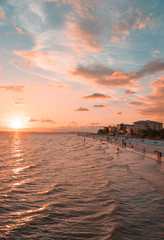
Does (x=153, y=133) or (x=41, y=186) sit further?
(x=153, y=133)

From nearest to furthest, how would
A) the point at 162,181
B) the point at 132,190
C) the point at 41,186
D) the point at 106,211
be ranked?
the point at 106,211 < the point at 132,190 < the point at 41,186 < the point at 162,181

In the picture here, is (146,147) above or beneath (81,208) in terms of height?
beneath

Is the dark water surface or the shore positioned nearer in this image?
the dark water surface

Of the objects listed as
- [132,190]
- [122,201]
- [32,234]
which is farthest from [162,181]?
[32,234]

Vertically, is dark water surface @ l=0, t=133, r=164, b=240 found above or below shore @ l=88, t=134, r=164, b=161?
above

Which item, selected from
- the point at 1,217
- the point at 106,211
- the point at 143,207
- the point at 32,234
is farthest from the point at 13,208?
the point at 143,207

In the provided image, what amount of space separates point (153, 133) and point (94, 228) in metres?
155

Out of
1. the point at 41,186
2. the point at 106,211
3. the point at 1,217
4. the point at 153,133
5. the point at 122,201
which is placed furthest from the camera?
the point at 153,133

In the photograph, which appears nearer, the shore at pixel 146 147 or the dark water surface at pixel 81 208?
the dark water surface at pixel 81 208

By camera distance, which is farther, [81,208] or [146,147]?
→ [146,147]

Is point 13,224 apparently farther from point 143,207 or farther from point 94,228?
point 143,207

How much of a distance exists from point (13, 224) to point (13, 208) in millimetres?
2604

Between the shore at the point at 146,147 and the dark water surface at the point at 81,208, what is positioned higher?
the dark water surface at the point at 81,208

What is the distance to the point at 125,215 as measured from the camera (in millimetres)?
12500
